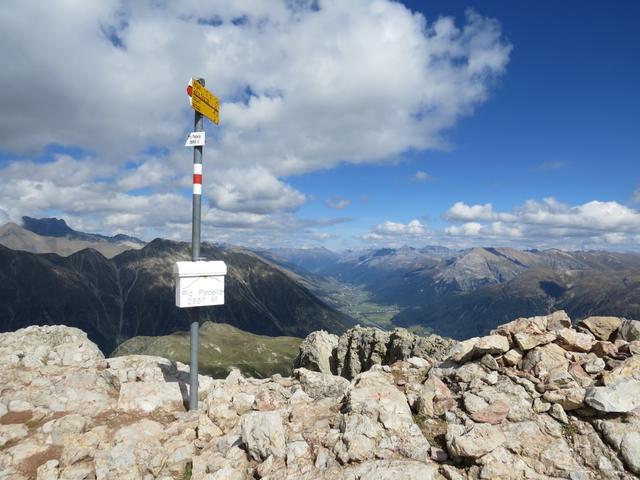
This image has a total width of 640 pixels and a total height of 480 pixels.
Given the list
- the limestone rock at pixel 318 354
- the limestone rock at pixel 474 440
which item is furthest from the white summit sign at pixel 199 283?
the limestone rock at pixel 318 354

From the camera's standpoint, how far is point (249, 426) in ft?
37.7

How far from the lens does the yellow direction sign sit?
1470 centimetres

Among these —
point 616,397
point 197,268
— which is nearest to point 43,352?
point 197,268

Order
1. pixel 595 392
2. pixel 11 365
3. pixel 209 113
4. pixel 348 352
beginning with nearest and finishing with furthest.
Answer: pixel 595 392
pixel 209 113
pixel 11 365
pixel 348 352

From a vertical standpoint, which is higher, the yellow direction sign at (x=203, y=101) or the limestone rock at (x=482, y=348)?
the yellow direction sign at (x=203, y=101)

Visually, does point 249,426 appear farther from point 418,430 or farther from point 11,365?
point 11,365

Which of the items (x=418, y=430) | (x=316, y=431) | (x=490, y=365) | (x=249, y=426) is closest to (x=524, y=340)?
(x=490, y=365)

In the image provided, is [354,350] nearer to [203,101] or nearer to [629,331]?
[629,331]

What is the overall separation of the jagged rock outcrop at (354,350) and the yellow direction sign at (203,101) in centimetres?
4370

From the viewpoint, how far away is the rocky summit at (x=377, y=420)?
9.61 m

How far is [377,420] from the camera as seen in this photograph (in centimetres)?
1134

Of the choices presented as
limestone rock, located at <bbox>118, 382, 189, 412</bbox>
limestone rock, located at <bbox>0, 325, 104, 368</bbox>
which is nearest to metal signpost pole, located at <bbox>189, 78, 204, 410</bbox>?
limestone rock, located at <bbox>118, 382, 189, 412</bbox>

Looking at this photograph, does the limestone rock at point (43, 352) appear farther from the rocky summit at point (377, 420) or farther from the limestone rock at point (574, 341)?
the limestone rock at point (574, 341)

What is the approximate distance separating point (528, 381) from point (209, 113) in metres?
15.6
